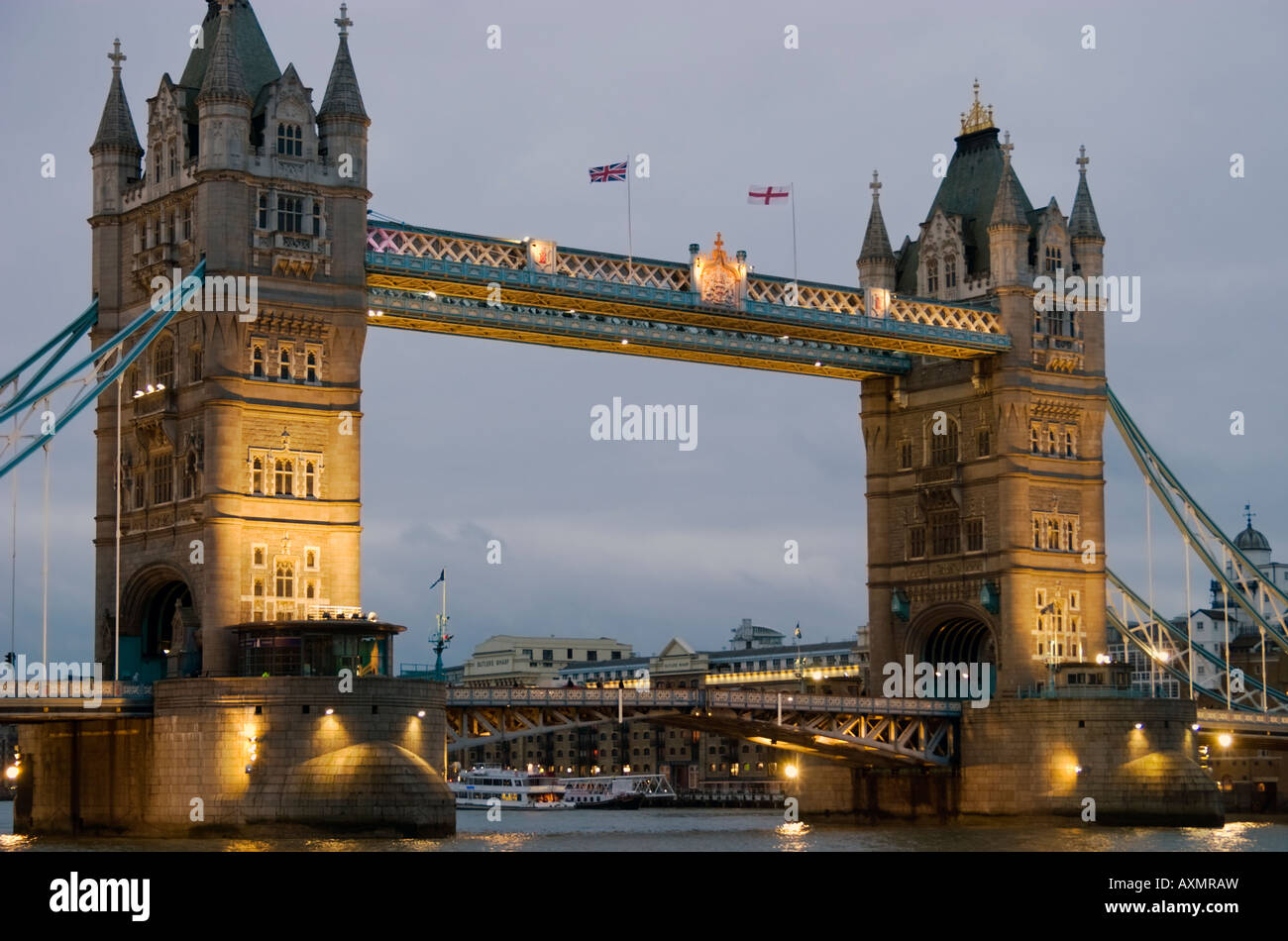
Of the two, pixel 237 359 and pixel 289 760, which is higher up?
pixel 237 359

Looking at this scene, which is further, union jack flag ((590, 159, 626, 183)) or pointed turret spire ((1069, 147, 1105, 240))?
pointed turret spire ((1069, 147, 1105, 240))

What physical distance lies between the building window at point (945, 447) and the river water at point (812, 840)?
1892 cm

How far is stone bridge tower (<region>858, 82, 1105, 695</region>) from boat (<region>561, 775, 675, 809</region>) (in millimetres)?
66284

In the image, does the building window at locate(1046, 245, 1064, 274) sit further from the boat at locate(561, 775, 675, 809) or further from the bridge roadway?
the boat at locate(561, 775, 675, 809)

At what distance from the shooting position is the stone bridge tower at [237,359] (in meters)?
89.4

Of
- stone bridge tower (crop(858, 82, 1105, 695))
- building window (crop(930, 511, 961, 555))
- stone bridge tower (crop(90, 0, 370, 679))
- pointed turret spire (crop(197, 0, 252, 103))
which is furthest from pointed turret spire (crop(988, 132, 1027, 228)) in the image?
pointed turret spire (crop(197, 0, 252, 103))

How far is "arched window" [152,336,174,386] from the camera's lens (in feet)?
305

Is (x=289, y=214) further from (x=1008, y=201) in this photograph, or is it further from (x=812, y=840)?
(x=1008, y=201)

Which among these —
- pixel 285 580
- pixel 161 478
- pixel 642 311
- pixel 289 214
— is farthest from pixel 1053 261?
pixel 161 478

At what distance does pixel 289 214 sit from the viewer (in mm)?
91438

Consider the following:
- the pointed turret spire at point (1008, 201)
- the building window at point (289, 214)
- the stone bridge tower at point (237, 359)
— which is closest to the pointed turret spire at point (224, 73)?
the stone bridge tower at point (237, 359)

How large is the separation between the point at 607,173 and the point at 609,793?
3892 inches

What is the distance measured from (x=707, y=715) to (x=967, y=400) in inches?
923
